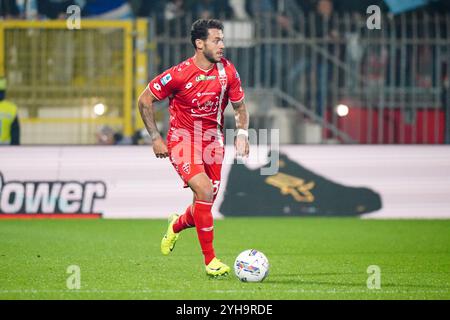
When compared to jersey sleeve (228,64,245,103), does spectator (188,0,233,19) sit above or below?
above

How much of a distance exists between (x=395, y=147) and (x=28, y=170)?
5.86m

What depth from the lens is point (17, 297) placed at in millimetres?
8617

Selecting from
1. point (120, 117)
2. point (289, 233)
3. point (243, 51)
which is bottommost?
point (289, 233)

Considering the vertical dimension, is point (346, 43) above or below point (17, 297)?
above

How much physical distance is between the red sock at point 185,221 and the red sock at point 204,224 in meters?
0.64

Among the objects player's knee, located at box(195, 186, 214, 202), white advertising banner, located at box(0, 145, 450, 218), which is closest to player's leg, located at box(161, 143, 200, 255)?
player's knee, located at box(195, 186, 214, 202)

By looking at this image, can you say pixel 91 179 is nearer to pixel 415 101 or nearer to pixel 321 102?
pixel 321 102

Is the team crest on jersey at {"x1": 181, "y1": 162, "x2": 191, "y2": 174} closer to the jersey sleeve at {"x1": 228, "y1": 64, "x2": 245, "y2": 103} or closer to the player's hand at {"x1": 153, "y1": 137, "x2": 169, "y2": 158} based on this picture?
the player's hand at {"x1": 153, "y1": 137, "x2": 169, "y2": 158}

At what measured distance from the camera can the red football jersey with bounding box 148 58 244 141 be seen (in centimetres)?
1063

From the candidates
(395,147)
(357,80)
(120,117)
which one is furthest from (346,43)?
(120,117)

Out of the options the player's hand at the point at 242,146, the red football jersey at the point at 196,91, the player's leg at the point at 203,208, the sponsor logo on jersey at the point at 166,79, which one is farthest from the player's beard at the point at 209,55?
the player's leg at the point at 203,208

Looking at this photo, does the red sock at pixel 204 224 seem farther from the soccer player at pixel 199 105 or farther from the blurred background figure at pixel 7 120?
the blurred background figure at pixel 7 120

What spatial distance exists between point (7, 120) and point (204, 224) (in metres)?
9.13

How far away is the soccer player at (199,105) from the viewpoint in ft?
34.6
